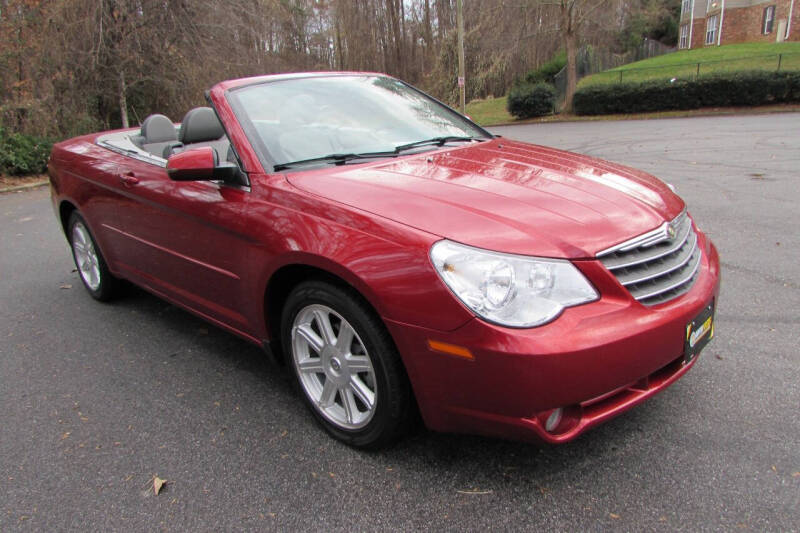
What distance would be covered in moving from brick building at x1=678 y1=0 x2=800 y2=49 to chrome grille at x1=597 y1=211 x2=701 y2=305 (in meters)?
49.0

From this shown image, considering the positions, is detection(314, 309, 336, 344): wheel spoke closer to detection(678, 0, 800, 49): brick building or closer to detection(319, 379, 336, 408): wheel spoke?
detection(319, 379, 336, 408): wheel spoke

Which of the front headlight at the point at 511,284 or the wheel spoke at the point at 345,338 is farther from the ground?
the front headlight at the point at 511,284

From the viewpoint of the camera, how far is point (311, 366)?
270cm

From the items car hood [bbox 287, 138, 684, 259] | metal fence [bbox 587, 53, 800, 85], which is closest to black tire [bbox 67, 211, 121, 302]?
car hood [bbox 287, 138, 684, 259]

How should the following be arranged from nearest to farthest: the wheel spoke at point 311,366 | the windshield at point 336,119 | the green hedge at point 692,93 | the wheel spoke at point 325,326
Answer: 1. the wheel spoke at point 325,326
2. the wheel spoke at point 311,366
3. the windshield at point 336,119
4. the green hedge at point 692,93

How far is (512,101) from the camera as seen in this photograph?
1021 inches

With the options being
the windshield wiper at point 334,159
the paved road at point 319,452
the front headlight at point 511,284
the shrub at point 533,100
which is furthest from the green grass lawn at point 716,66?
the front headlight at point 511,284

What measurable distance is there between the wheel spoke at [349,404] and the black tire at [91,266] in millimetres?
2731

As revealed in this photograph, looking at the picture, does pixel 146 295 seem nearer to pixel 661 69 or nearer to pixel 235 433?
pixel 235 433

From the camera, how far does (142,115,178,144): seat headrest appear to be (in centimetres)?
461

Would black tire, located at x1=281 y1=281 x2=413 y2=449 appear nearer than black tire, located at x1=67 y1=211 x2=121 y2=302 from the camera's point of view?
Yes

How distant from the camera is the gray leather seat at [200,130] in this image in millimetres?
3957

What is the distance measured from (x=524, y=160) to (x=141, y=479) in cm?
234

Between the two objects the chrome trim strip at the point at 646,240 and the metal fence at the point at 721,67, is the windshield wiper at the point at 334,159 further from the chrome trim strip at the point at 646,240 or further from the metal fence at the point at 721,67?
the metal fence at the point at 721,67
